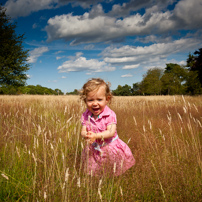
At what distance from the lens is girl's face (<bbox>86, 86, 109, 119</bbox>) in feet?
7.45

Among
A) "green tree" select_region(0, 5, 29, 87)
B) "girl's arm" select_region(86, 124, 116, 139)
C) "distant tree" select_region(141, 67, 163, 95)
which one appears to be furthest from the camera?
"distant tree" select_region(141, 67, 163, 95)

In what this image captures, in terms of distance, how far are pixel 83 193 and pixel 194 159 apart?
1392 mm

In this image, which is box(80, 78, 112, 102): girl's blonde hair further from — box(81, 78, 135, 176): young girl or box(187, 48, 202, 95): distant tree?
box(187, 48, 202, 95): distant tree

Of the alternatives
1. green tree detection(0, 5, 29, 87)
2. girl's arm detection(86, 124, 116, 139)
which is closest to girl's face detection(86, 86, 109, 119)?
girl's arm detection(86, 124, 116, 139)

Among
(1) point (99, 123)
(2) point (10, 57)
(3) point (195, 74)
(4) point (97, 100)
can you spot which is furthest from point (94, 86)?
(3) point (195, 74)

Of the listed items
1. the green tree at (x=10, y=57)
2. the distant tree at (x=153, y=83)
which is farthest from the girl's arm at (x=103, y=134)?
the distant tree at (x=153, y=83)

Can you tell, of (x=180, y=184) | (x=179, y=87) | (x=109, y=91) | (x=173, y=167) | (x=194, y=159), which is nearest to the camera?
(x=180, y=184)

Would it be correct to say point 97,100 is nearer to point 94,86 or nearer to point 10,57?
point 94,86

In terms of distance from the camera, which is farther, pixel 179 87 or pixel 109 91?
pixel 179 87

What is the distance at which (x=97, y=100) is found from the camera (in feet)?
7.56

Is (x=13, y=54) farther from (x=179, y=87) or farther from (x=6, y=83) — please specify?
(x=179, y=87)

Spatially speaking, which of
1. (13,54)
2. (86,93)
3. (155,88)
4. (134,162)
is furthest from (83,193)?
(155,88)

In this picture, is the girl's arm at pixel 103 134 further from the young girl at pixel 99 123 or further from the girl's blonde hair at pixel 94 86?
→ the girl's blonde hair at pixel 94 86

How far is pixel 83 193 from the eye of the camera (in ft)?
4.99
